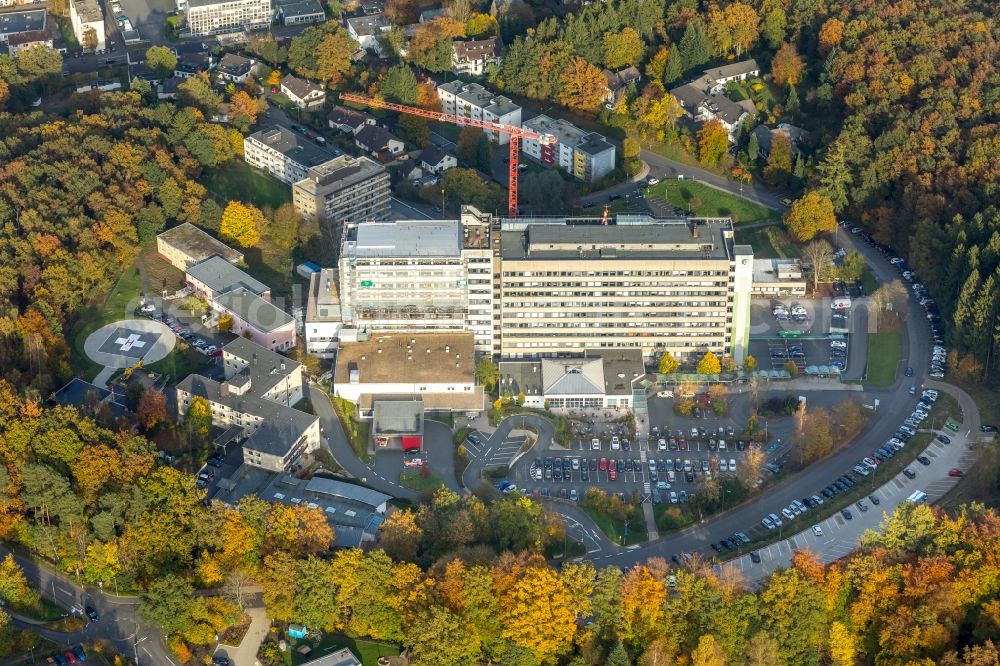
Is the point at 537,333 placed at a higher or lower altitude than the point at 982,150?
lower

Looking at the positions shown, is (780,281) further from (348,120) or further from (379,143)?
(348,120)

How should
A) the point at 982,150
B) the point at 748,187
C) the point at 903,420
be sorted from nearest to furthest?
the point at 903,420, the point at 982,150, the point at 748,187

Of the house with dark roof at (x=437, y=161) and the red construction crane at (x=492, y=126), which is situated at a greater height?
the red construction crane at (x=492, y=126)

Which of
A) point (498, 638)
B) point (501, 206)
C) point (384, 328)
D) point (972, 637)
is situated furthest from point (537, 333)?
point (972, 637)

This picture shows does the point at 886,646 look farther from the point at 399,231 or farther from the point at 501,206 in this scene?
the point at 501,206

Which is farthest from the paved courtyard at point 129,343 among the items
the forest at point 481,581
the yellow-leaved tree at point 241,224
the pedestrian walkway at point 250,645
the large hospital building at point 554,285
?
the pedestrian walkway at point 250,645

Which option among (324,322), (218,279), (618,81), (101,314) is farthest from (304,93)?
(324,322)

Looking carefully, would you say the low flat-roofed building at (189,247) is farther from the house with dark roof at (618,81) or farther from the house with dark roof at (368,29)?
the house with dark roof at (618,81)
